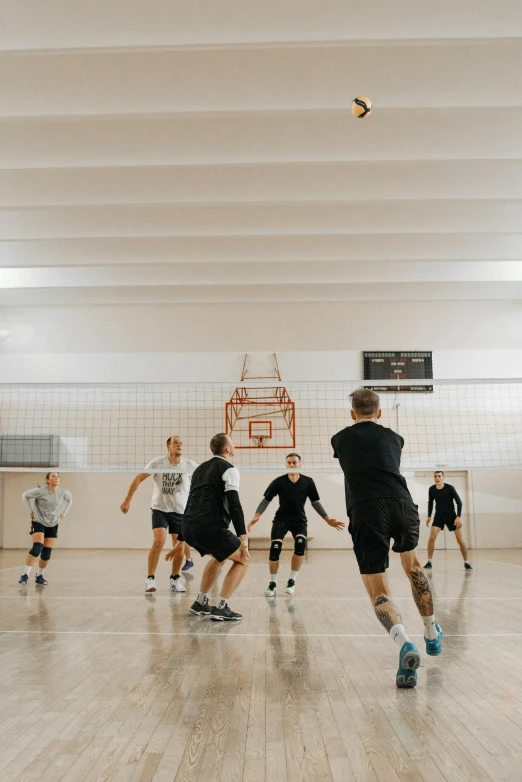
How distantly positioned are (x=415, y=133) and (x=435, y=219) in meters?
2.68

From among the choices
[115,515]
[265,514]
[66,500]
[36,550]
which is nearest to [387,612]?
[36,550]

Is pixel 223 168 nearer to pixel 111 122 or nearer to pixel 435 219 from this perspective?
pixel 111 122

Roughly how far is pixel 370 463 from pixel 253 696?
1.32m

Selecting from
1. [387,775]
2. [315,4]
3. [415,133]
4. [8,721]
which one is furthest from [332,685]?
[415,133]

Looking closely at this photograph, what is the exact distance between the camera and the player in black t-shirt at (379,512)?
3.59 meters

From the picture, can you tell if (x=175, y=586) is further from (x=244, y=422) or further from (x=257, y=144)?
(x=244, y=422)

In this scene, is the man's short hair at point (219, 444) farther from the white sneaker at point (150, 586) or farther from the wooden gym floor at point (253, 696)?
the white sneaker at point (150, 586)

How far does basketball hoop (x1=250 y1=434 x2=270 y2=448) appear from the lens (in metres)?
15.2

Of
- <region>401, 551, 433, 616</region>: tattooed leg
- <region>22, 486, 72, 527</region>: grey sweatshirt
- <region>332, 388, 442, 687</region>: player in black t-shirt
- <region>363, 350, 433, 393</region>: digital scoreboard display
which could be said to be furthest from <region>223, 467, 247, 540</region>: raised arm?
<region>363, 350, 433, 393</region>: digital scoreboard display

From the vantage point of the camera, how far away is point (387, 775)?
2268mm

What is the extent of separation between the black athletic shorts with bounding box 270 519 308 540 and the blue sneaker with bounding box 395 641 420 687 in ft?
13.0

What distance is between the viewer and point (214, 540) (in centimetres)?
534

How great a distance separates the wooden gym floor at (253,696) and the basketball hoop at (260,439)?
867 cm

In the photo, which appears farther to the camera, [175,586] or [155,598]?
→ [175,586]
